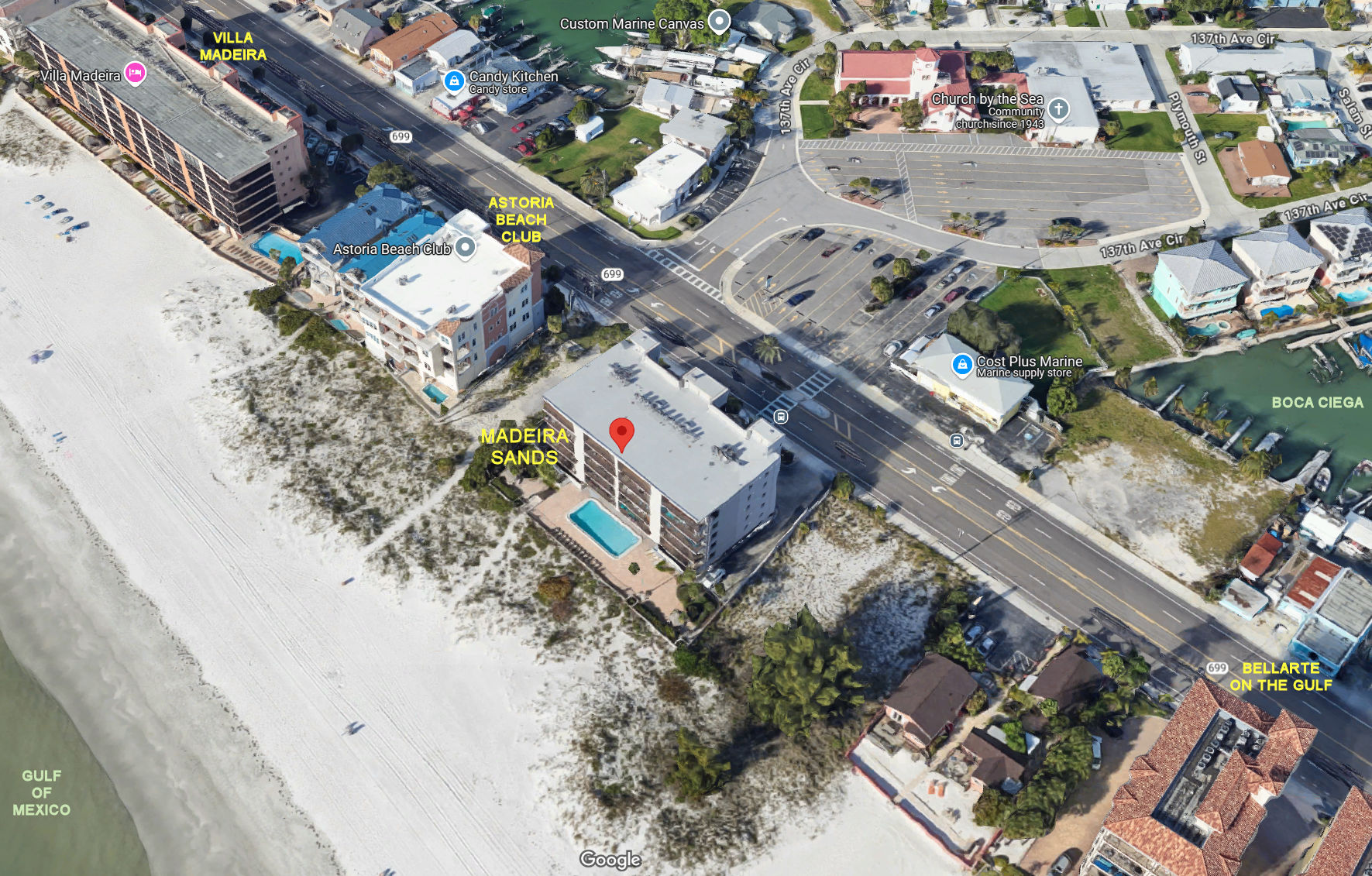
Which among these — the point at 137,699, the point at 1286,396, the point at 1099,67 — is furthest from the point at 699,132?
the point at 137,699

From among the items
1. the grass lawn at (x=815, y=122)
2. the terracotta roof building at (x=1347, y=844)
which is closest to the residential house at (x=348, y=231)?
the grass lawn at (x=815, y=122)

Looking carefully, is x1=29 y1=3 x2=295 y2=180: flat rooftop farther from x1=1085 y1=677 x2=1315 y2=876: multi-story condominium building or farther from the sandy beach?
x1=1085 y1=677 x2=1315 y2=876: multi-story condominium building

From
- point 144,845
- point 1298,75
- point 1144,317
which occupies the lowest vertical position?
point 144,845

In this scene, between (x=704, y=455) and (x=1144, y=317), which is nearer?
(x=704, y=455)

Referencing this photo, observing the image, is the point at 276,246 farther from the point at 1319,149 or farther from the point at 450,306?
the point at 1319,149

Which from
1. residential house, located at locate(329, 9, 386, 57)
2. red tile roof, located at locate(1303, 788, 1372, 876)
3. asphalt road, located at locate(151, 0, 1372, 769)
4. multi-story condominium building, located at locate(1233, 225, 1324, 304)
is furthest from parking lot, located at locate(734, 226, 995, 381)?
residential house, located at locate(329, 9, 386, 57)

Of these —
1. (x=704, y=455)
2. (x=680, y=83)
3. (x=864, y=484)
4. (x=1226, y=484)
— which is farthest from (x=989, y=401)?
(x=680, y=83)

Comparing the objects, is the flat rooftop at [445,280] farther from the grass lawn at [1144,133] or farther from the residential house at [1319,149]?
the residential house at [1319,149]

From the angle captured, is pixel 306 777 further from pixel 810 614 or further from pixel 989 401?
pixel 989 401
